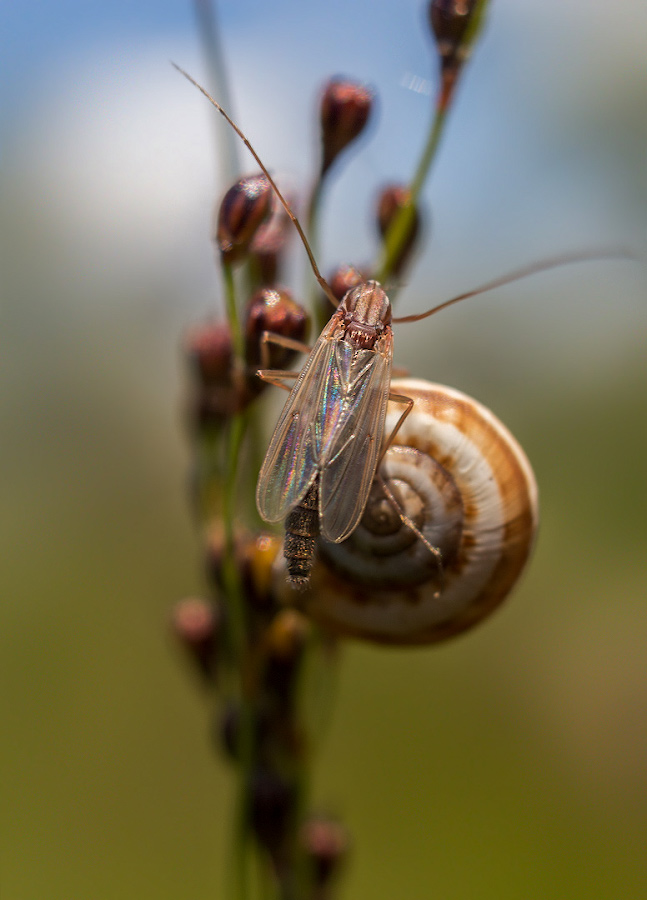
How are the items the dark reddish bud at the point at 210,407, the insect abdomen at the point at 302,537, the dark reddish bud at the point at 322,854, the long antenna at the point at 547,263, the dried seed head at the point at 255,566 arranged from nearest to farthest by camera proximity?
the insect abdomen at the point at 302,537 → the dried seed head at the point at 255,566 → the long antenna at the point at 547,263 → the dark reddish bud at the point at 322,854 → the dark reddish bud at the point at 210,407

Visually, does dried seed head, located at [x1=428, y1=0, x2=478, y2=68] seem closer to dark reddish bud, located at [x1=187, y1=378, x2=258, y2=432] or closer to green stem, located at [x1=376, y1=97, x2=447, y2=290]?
green stem, located at [x1=376, y1=97, x2=447, y2=290]

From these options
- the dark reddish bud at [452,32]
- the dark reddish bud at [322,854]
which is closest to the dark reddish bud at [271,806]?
the dark reddish bud at [322,854]

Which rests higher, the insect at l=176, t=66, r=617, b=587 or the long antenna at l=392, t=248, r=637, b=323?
the long antenna at l=392, t=248, r=637, b=323

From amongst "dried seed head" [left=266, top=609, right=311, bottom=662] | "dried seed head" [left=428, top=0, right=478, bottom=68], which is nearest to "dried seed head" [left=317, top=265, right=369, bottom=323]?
"dried seed head" [left=428, top=0, right=478, bottom=68]

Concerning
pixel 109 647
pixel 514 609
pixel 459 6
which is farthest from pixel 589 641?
pixel 459 6

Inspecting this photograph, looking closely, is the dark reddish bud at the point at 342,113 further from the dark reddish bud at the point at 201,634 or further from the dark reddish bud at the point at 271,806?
the dark reddish bud at the point at 271,806

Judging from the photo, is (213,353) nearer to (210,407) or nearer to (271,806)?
(210,407)
